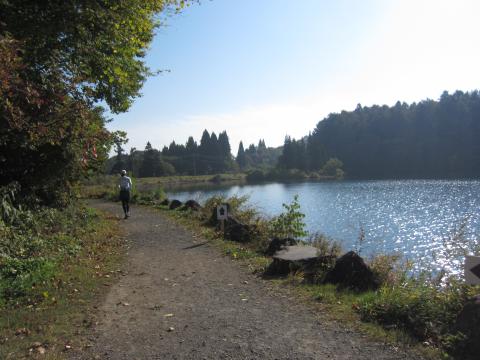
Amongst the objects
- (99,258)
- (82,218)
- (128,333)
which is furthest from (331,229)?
(128,333)

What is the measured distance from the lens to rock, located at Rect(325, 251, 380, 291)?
279 inches

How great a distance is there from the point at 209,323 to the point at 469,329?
10.2 ft

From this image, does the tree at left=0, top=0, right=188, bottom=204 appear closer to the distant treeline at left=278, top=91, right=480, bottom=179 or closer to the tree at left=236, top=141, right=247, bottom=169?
the distant treeline at left=278, top=91, right=480, bottom=179

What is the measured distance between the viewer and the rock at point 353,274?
7.09m

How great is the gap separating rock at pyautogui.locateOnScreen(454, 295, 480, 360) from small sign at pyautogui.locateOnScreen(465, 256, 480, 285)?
0.20m

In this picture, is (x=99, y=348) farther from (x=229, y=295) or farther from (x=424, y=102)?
(x=424, y=102)

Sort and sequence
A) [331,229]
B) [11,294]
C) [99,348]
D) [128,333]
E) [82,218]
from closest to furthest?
[99,348] < [128,333] < [11,294] < [82,218] < [331,229]

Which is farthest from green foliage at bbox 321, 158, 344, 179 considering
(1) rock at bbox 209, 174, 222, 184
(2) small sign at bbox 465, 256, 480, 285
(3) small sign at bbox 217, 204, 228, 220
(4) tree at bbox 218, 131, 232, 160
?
(2) small sign at bbox 465, 256, 480, 285

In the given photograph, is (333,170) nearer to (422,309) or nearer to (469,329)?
(422,309)

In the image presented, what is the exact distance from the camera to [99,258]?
980 cm

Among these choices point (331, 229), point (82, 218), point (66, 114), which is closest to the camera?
point (66, 114)

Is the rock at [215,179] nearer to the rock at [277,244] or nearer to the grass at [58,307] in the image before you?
the grass at [58,307]

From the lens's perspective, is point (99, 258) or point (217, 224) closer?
point (99, 258)

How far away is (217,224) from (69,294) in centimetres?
806
